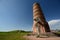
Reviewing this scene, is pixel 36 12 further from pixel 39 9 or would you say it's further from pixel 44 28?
pixel 44 28

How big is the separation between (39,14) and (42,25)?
3103 mm

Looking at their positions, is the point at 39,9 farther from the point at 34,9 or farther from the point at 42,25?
the point at 42,25

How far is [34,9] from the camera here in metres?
29.0

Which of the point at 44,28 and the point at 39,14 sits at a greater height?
the point at 39,14

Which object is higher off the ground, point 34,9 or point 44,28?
point 34,9

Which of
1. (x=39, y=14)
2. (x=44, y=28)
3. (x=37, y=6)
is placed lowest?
(x=44, y=28)

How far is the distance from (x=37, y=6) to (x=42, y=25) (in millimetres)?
5519

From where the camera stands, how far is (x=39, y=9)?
2862 cm

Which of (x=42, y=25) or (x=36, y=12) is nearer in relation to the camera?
(x=42, y=25)

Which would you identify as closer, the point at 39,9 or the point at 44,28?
the point at 44,28

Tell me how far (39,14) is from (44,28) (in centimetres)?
381

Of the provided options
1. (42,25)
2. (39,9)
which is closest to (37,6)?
(39,9)

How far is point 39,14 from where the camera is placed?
27.9 meters

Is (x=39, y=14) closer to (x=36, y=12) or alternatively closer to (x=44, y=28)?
(x=36, y=12)
